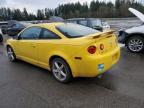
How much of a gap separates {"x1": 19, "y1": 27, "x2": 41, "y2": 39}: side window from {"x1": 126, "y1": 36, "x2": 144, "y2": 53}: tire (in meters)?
3.94

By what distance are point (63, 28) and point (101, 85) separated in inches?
67.9

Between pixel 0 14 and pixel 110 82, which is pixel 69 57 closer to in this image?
pixel 110 82

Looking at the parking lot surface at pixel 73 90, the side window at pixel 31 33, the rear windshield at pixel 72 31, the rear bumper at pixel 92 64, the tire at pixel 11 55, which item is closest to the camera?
the parking lot surface at pixel 73 90

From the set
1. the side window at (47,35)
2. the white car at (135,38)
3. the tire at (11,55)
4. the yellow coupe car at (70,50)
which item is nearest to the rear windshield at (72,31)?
the yellow coupe car at (70,50)

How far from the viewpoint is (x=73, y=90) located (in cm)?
409

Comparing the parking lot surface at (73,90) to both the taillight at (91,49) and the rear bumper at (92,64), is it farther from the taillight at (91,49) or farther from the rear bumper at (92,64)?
the taillight at (91,49)

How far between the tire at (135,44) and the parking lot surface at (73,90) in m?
1.71

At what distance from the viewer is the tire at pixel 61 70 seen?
430 centimetres

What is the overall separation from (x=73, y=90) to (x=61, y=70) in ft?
2.14

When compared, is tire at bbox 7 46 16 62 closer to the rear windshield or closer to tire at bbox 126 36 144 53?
the rear windshield

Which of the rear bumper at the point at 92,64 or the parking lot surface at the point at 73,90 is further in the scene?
the rear bumper at the point at 92,64

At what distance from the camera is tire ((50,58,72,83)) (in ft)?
14.1

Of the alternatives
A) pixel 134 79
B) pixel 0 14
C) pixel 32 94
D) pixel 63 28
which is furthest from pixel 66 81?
pixel 0 14

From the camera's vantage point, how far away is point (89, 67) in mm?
3891
